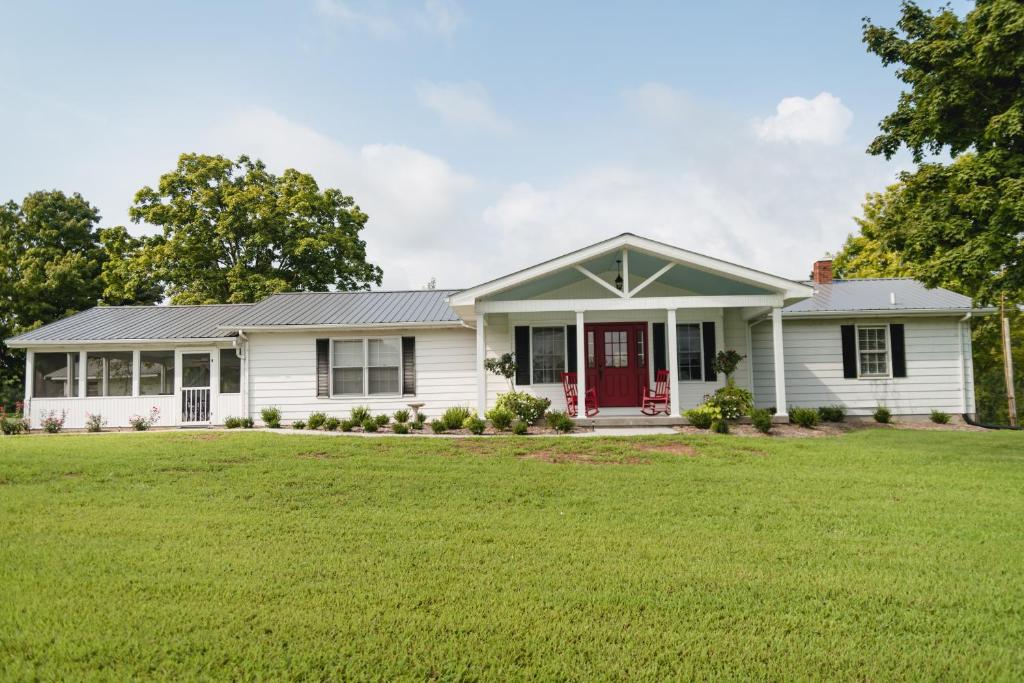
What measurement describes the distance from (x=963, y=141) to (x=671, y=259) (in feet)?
18.2

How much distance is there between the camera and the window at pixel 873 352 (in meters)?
15.7

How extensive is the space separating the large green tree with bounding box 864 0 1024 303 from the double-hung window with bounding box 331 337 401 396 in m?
11.3

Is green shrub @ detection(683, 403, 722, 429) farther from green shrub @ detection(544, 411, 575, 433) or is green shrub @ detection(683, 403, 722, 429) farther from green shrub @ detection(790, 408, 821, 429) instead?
green shrub @ detection(544, 411, 575, 433)

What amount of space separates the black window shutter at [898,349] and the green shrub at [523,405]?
9.15 meters

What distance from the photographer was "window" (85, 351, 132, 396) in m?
16.8

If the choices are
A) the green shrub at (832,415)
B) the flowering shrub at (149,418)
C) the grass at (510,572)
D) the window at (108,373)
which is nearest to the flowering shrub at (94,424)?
the flowering shrub at (149,418)

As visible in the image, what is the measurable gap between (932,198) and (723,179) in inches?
254

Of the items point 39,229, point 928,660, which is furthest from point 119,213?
point 928,660

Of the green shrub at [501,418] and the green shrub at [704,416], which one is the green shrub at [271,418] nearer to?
the green shrub at [501,418]

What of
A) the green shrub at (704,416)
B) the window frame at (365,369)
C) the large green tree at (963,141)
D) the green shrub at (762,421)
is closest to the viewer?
the large green tree at (963,141)

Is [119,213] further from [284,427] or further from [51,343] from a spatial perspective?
[284,427]

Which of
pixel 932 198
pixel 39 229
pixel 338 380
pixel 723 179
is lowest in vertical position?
pixel 338 380

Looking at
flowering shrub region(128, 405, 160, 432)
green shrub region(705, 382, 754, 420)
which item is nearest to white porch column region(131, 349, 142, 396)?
flowering shrub region(128, 405, 160, 432)

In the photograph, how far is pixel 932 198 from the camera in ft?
36.7
